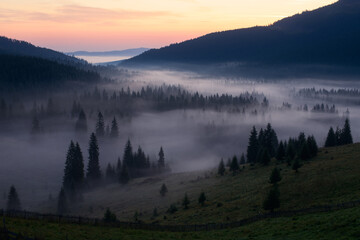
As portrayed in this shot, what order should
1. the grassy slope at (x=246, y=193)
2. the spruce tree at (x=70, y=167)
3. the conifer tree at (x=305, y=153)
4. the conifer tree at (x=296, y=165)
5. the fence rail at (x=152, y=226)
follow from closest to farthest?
the fence rail at (x=152, y=226) < the grassy slope at (x=246, y=193) < the conifer tree at (x=296, y=165) < the conifer tree at (x=305, y=153) < the spruce tree at (x=70, y=167)

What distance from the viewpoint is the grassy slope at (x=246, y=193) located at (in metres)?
50.5

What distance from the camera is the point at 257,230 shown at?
38.1 m

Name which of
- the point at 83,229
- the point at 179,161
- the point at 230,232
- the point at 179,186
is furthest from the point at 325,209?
the point at 179,161

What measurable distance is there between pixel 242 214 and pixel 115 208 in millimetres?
42239

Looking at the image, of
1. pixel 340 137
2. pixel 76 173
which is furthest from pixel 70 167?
pixel 340 137

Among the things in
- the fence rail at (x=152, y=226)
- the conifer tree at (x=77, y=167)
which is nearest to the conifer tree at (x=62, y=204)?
the conifer tree at (x=77, y=167)

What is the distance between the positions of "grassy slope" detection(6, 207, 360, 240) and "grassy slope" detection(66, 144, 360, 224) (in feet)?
31.2

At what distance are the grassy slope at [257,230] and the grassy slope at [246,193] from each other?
9.52 metres

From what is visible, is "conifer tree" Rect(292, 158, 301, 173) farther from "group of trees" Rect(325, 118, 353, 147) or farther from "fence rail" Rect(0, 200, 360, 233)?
"group of trees" Rect(325, 118, 353, 147)

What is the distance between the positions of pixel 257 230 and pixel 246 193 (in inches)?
961

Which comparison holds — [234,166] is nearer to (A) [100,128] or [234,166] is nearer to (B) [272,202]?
(B) [272,202]

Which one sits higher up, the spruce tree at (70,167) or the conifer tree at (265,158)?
the conifer tree at (265,158)

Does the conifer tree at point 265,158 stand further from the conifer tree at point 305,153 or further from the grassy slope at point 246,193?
the conifer tree at point 305,153

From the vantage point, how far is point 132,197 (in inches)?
3558
